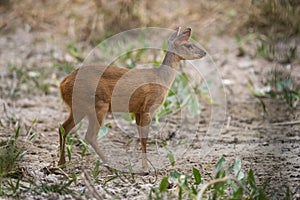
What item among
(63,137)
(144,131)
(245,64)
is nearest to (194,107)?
(144,131)

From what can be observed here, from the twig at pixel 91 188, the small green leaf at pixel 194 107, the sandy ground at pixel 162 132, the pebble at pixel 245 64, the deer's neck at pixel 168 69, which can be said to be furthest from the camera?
the pebble at pixel 245 64

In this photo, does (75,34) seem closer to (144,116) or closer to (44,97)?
(44,97)

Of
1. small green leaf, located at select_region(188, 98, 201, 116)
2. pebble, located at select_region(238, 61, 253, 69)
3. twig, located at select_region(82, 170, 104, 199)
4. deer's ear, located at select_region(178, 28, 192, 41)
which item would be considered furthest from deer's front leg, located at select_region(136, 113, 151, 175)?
pebble, located at select_region(238, 61, 253, 69)

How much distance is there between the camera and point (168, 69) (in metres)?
4.36

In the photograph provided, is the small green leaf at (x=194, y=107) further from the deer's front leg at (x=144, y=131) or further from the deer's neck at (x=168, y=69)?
the deer's front leg at (x=144, y=131)

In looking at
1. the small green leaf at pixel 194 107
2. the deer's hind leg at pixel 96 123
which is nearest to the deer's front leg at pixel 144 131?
the deer's hind leg at pixel 96 123

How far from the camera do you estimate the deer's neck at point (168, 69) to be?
170 inches

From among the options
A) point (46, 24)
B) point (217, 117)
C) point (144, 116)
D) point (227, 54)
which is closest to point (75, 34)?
point (46, 24)

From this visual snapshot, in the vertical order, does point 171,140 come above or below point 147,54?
below

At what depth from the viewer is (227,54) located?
300 inches

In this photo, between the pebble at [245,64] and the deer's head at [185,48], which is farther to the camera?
the pebble at [245,64]

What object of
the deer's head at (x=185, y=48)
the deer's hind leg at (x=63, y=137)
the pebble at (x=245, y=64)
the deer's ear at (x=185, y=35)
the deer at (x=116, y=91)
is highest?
the deer's ear at (x=185, y=35)

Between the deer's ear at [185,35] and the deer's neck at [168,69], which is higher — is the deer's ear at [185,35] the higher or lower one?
the higher one

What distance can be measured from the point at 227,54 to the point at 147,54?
3.23 ft
